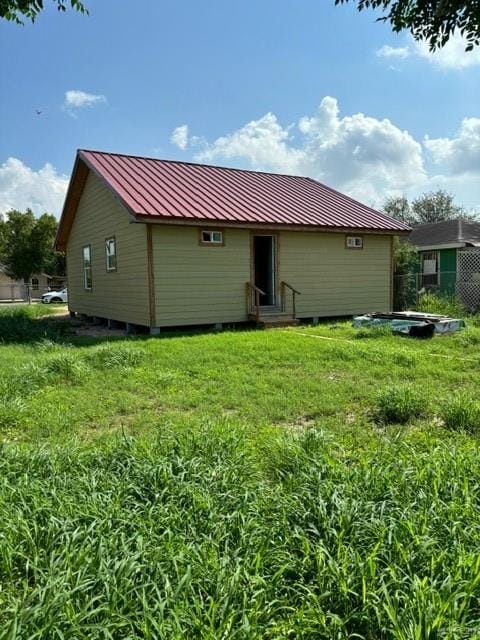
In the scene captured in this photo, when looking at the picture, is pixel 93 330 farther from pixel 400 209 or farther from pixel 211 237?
pixel 400 209

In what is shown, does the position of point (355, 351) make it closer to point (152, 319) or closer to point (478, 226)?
point (152, 319)

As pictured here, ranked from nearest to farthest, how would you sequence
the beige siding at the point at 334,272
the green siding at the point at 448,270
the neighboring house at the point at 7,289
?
the beige siding at the point at 334,272
the green siding at the point at 448,270
the neighboring house at the point at 7,289

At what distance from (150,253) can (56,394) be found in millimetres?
6073

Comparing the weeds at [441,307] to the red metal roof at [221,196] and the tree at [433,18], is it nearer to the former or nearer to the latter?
the red metal roof at [221,196]

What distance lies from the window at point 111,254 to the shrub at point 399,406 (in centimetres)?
1013

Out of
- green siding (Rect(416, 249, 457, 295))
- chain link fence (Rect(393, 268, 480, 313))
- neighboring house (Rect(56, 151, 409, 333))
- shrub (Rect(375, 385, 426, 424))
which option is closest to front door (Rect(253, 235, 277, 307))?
neighboring house (Rect(56, 151, 409, 333))

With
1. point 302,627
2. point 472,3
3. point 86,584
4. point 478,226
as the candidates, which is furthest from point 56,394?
point 478,226

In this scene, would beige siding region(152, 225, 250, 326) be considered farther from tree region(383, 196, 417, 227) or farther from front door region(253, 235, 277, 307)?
tree region(383, 196, 417, 227)

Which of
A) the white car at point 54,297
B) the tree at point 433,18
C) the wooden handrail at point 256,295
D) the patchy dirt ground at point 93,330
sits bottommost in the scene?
the patchy dirt ground at point 93,330

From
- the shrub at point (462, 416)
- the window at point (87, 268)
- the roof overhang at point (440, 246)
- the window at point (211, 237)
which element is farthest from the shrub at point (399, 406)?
the roof overhang at point (440, 246)

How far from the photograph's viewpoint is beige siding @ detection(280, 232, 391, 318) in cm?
1352

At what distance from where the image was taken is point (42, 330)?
12195 mm

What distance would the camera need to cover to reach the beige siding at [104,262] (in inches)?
472

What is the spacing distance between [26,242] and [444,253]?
3469 centimetres
